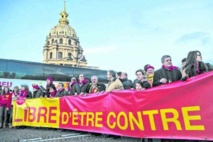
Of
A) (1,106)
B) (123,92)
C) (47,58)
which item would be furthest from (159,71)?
(47,58)

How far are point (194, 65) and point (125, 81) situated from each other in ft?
11.9

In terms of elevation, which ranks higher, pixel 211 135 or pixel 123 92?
pixel 123 92

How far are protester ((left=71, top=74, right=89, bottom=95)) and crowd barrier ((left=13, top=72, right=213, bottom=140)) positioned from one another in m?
0.58

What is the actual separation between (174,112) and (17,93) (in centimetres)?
886

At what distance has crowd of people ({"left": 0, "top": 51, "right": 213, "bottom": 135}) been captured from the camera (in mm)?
5102

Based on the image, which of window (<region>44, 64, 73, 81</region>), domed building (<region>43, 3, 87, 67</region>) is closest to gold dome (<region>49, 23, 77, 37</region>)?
domed building (<region>43, 3, 87, 67</region>)

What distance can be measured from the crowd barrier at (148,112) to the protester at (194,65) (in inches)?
7.7

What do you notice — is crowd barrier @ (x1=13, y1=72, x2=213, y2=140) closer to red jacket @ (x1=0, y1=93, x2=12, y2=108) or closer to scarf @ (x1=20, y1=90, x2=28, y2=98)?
scarf @ (x1=20, y1=90, x2=28, y2=98)

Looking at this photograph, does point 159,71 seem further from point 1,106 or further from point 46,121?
point 1,106

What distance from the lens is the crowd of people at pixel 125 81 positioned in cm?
510

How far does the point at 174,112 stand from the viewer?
16.5 feet

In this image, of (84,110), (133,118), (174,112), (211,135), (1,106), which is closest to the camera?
(211,135)

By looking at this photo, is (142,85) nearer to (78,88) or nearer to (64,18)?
(78,88)

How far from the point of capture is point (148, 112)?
5.55 m
